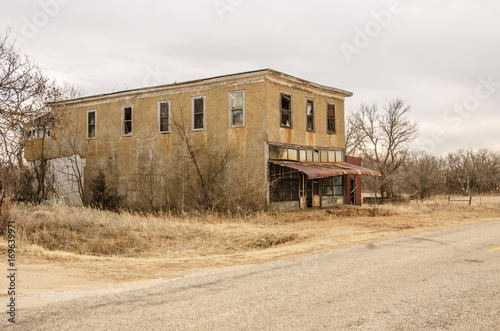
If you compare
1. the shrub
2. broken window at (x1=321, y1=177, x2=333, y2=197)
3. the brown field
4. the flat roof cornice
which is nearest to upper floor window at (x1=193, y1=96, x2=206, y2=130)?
the flat roof cornice

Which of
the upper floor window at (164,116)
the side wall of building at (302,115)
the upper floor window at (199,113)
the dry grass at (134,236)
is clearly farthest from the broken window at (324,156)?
the dry grass at (134,236)

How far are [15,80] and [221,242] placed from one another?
9270 millimetres

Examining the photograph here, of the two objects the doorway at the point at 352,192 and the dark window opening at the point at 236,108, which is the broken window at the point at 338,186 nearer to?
the doorway at the point at 352,192

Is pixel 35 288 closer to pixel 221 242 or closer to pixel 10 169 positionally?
pixel 221 242

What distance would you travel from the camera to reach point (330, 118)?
2509 cm

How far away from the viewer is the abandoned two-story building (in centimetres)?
2097

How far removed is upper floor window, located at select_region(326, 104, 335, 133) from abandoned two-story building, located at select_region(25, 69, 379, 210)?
0.06 m

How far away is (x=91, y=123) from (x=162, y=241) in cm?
1590

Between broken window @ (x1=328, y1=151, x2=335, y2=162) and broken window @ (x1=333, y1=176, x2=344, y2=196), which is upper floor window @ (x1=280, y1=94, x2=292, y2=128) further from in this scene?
broken window @ (x1=333, y1=176, x2=344, y2=196)

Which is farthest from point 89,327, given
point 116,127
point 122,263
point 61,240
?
point 116,127

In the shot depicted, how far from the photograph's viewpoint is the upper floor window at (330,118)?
24.8 metres

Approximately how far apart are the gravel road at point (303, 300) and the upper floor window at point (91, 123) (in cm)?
2064

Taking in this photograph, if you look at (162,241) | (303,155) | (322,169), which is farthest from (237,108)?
(162,241)

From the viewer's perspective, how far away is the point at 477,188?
170ft
